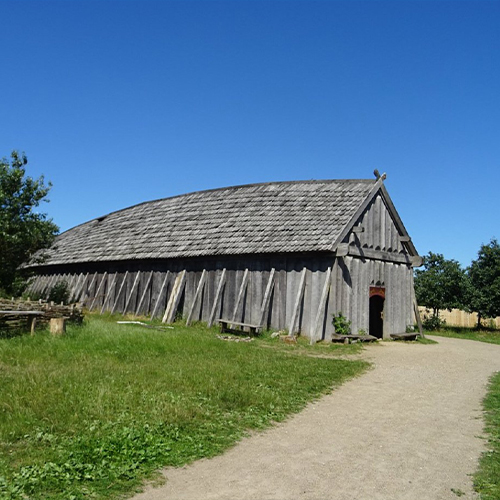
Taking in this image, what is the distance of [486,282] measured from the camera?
111 ft

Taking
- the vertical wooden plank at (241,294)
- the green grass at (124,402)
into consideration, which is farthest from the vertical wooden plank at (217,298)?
the green grass at (124,402)

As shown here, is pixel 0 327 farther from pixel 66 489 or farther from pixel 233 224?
pixel 233 224

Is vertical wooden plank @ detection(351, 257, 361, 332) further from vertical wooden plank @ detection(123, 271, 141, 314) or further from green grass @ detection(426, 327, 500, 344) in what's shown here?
vertical wooden plank @ detection(123, 271, 141, 314)

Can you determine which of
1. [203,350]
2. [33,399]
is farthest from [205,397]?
[203,350]

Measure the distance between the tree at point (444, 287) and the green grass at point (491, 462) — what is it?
2475 centimetres

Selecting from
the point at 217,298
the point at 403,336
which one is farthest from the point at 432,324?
the point at 217,298

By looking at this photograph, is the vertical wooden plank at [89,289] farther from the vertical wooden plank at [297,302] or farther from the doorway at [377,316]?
the doorway at [377,316]

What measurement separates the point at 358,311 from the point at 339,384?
8945 mm

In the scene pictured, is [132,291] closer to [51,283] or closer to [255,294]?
[255,294]

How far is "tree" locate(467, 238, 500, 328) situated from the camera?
32.7 meters

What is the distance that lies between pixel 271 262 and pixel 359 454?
44.4ft

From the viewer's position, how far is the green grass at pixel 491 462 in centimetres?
515

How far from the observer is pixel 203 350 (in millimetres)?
12961

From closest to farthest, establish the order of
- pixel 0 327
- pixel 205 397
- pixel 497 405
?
pixel 205 397 < pixel 497 405 < pixel 0 327
